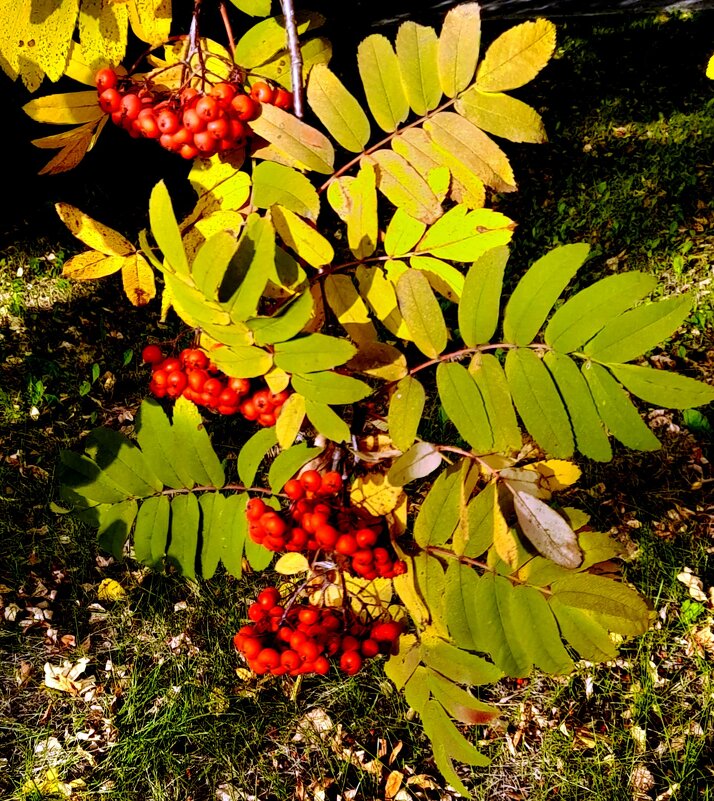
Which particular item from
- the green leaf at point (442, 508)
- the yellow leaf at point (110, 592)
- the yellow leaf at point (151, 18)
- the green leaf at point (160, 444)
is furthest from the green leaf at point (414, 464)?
the yellow leaf at point (110, 592)

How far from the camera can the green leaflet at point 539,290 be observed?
3.52 ft

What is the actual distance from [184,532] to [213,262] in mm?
807

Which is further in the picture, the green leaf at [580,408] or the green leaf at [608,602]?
the green leaf at [608,602]

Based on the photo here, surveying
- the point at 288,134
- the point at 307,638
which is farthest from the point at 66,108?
the point at 307,638

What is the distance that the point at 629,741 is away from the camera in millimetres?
2279

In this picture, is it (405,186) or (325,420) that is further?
(405,186)

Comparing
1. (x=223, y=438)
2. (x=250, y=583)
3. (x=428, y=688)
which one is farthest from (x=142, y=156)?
(x=428, y=688)

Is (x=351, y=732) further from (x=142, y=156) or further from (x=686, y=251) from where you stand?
(x=142, y=156)

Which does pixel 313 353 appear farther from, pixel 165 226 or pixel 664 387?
pixel 664 387

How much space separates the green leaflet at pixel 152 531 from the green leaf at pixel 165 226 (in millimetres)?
766

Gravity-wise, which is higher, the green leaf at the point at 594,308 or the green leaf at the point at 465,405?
the green leaf at the point at 594,308

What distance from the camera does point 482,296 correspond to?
1.14 m

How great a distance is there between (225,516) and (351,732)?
1268mm

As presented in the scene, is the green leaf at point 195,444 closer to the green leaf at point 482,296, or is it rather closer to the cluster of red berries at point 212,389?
the cluster of red berries at point 212,389
